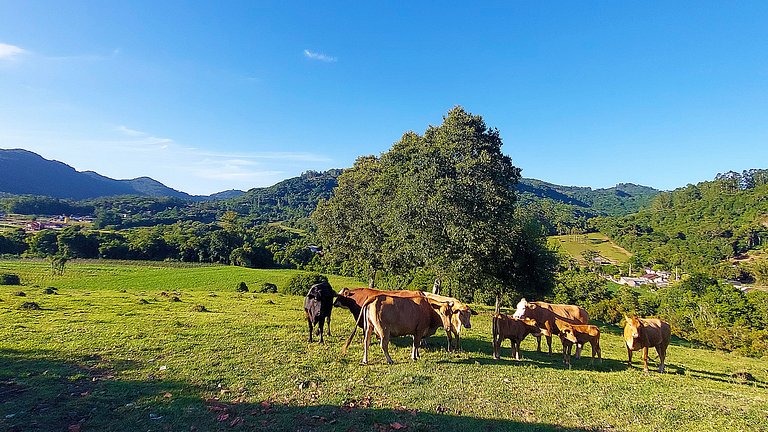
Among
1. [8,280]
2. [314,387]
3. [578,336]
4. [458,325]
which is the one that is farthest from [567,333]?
[8,280]

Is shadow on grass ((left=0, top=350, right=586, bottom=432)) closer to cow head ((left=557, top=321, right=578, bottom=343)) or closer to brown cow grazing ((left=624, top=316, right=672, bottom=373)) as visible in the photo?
cow head ((left=557, top=321, right=578, bottom=343))

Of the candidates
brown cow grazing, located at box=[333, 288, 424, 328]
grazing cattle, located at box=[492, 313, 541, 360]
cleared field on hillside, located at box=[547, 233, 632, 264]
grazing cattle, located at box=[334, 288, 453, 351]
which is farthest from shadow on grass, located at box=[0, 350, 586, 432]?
cleared field on hillside, located at box=[547, 233, 632, 264]

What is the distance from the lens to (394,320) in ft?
33.1

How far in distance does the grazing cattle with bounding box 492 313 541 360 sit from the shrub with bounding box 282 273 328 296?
25.8 meters

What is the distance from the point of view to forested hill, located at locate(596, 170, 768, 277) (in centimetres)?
10606

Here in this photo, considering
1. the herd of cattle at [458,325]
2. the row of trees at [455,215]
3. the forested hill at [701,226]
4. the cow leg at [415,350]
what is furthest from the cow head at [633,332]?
the forested hill at [701,226]

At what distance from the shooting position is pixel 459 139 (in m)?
19.3

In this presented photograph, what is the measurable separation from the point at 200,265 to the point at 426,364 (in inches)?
2789

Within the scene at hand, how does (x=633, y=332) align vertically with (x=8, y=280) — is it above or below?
above

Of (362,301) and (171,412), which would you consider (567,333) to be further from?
(171,412)

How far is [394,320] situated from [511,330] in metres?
3.58

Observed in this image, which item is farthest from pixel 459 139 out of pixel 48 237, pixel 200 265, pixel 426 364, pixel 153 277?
pixel 48 237

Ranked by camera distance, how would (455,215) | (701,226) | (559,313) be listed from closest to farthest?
(559,313) → (455,215) → (701,226)

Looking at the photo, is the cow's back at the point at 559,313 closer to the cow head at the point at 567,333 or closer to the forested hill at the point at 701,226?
the cow head at the point at 567,333
